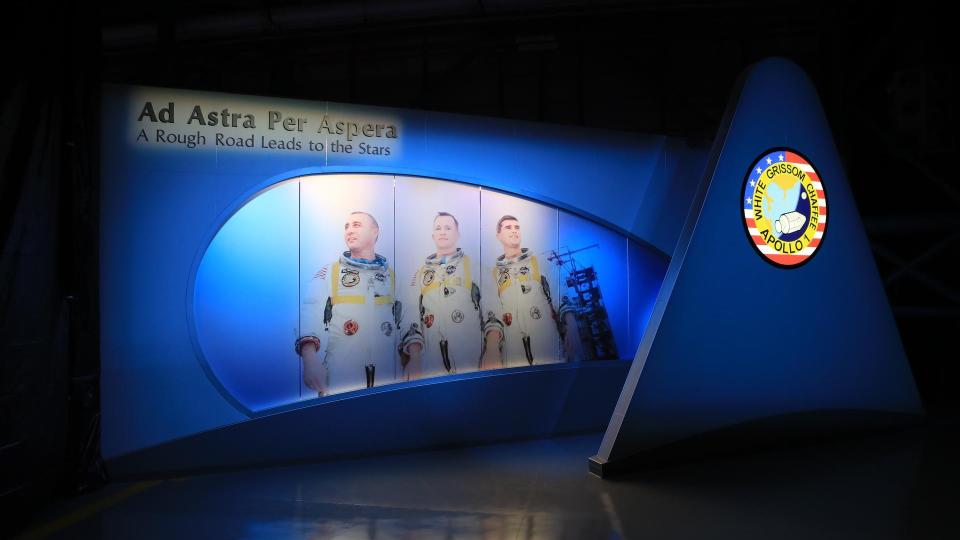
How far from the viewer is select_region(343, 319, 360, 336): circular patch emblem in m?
5.68

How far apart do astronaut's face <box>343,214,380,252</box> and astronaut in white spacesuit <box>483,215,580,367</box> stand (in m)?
1.35

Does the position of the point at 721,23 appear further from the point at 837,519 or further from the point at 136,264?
the point at 136,264

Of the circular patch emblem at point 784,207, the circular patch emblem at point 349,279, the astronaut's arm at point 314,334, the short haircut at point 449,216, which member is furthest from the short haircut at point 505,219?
the circular patch emblem at point 784,207

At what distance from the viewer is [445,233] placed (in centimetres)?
615

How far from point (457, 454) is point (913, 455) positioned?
4.25 metres

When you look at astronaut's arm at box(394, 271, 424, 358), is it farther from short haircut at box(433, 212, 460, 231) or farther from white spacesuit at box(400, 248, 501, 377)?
short haircut at box(433, 212, 460, 231)

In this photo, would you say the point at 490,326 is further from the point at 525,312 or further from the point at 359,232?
the point at 359,232

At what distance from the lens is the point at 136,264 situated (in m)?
4.98

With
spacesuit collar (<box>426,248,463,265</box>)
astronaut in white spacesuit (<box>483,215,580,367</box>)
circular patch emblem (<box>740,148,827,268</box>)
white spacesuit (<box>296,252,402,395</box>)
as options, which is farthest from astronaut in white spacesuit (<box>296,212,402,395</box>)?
circular patch emblem (<box>740,148,827,268</box>)

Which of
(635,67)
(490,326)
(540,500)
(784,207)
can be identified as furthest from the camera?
(635,67)

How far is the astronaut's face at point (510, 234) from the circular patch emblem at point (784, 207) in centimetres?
224

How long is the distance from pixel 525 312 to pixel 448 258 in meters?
1.07

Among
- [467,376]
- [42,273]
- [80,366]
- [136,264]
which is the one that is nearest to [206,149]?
[136,264]

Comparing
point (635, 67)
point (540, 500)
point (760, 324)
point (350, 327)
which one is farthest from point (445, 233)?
point (635, 67)
